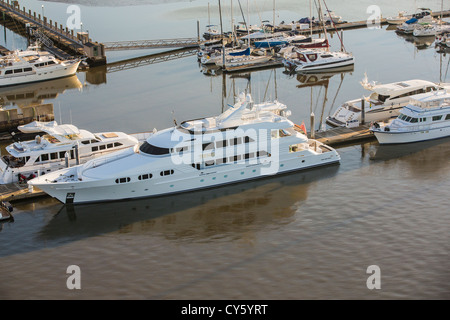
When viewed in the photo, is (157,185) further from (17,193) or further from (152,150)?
(17,193)

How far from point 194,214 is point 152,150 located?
4.63 m

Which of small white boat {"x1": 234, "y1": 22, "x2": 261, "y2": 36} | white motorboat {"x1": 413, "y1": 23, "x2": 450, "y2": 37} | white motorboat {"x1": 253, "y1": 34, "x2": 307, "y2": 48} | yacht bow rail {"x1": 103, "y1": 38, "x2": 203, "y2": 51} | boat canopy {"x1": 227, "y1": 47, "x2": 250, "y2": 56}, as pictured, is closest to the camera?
boat canopy {"x1": 227, "y1": 47, "x2": 250, "y2": 56}

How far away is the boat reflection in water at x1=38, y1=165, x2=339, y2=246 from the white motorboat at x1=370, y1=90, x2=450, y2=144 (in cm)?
811

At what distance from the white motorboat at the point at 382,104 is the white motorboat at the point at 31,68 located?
1231 inches

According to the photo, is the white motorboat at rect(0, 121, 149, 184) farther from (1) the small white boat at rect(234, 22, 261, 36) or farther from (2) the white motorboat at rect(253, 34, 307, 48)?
(1) the small white boat at rect(234, 22, 261, 36)

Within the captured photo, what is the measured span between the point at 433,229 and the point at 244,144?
11602mm

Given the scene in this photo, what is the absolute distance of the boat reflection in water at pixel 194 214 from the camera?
31.5 m

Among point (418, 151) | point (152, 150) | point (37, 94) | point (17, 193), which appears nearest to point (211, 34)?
point (37, 94)

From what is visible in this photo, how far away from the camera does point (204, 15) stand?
328ft

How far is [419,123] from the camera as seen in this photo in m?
41.5

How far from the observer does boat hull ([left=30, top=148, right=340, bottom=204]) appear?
3381 cm

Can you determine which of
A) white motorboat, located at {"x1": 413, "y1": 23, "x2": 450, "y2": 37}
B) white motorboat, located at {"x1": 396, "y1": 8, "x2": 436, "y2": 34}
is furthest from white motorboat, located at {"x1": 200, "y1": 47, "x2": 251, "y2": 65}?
white motorboat, located at {"x1": 396, "y1": 8, "x2": 436, "y2": 34}

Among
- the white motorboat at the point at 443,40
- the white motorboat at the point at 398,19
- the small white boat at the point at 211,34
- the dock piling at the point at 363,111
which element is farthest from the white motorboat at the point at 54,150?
the white motorboat at the point at 398,19
